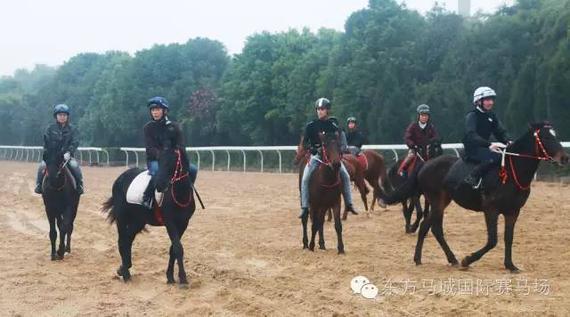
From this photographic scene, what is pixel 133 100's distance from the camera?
5681cm

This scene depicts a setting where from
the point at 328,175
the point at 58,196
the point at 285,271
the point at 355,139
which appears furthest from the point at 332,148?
the point at 355,139

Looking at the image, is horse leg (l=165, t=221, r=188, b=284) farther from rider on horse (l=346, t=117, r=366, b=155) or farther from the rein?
rider on horse (l=346, t=117, r=366, b=155)

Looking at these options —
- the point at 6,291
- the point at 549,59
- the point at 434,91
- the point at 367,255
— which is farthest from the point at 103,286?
the point at 434,91

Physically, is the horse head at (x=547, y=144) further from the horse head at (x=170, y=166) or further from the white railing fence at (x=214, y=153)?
the white railing fence at (x=214, y=153)

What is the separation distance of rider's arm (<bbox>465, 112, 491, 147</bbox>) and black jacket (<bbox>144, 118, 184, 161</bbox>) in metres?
3.66

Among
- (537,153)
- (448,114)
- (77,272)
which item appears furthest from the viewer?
(448,114)

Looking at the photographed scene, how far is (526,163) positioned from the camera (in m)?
8.59

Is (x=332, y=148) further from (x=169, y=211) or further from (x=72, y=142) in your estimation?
(x=72, y=142)

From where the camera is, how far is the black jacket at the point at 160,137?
28.9ft

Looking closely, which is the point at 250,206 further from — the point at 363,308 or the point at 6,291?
the point at 363,308

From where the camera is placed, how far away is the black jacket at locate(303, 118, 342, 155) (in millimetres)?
11120

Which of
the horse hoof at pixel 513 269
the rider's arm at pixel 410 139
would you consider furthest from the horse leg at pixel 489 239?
the rider's arm at pixel 410 139

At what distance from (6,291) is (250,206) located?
10.2 metres

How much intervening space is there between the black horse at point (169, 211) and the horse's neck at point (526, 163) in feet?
13.3
